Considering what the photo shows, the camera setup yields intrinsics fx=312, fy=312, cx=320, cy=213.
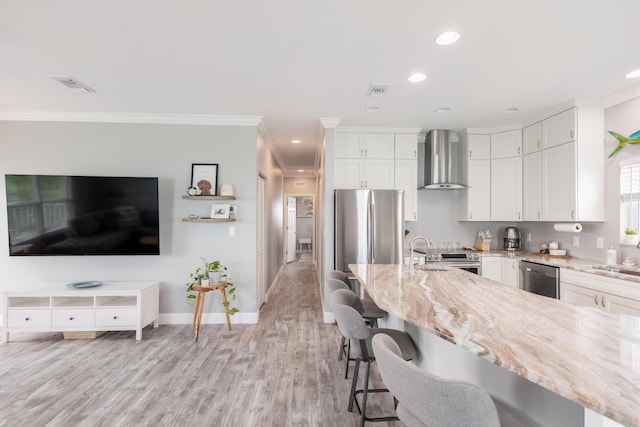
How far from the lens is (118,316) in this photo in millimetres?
3432

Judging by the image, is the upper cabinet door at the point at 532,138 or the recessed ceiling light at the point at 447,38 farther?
the upper cabinet door at the point at 532,138

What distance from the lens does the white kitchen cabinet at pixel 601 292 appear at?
8.32ft

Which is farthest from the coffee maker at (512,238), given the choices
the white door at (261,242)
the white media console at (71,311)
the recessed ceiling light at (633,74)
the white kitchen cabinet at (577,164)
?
the white media console at (71,311)

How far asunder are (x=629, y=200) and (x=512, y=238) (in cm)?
145

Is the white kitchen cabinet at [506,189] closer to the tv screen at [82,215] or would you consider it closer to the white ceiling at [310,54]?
the white ceiling at [310,54]

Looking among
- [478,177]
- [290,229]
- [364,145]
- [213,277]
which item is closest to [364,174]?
[364,145]

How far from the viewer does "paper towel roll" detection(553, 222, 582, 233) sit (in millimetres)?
3525

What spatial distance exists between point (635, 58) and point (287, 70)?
2.76 meters

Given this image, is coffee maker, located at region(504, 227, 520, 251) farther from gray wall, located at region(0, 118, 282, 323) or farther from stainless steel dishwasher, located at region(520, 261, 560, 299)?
gray wall, located at region(0, 118, 282, 323)

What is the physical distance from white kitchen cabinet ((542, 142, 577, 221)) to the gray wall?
360cm

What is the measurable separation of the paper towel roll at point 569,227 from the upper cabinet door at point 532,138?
3.21 ft

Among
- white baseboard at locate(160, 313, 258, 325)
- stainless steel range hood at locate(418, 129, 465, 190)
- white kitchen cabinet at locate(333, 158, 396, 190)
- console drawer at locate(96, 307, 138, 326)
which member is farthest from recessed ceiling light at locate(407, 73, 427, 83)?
console drawer at locate(96, 307, 138, 326)

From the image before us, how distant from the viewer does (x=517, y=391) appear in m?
1.23

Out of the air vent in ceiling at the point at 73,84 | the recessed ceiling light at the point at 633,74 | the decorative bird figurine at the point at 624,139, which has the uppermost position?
the air vent in ceiling at the point at 73,84
